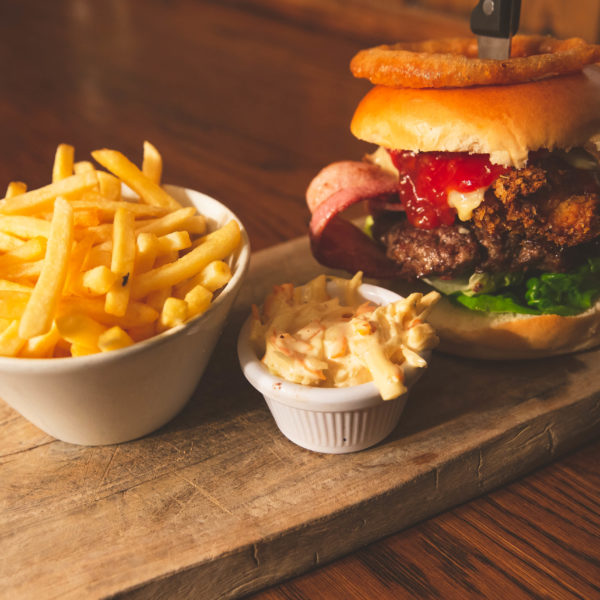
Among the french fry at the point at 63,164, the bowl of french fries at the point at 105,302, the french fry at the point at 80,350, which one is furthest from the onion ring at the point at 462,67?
the french fry at the point at 80,350

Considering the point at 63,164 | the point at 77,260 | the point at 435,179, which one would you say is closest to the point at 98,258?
the point at 77,260

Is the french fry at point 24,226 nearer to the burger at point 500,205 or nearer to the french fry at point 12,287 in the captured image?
the french fry at point 12,287

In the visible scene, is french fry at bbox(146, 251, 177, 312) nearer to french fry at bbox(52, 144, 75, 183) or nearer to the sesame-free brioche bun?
french fry at bbox(52, 144, 75, 183)

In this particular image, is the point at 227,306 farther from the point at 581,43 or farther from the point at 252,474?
the point at 581,43

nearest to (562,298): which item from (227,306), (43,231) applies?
(227,306)

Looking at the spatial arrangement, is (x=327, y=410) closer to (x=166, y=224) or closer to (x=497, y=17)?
(x=166, y=224)

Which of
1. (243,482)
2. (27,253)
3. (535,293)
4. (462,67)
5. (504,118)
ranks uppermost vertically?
(462,67)

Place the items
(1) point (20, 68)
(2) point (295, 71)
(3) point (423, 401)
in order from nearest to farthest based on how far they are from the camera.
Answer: (3) point (423, 401)
(2) point (295, 71)
(1) point (20, 68)
